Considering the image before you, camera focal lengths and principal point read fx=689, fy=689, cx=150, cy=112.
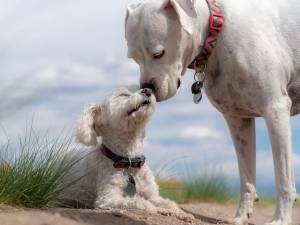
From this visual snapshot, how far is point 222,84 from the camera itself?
665cm

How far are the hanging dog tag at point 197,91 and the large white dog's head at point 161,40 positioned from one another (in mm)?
523

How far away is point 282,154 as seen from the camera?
651 centimetres

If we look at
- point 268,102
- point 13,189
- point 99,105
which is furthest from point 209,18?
point 13,189

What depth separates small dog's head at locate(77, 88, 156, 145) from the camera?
6535 millimetres

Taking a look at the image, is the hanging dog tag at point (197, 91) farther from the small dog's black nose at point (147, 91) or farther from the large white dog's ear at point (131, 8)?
the large white dog's ear at point (131, 8)

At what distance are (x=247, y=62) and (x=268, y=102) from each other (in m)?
0.42

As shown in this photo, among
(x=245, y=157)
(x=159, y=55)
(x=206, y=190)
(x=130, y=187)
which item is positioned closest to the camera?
(x=159, y=55)

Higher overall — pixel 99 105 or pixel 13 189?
pixel 99 105

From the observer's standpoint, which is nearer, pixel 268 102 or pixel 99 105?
pixel 268 102

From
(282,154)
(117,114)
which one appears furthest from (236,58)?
(117,114)

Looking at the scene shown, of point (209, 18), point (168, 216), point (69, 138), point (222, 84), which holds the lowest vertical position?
point (168, 216)

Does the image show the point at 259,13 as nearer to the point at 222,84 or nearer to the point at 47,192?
the point at 222,84

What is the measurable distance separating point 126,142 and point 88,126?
43 centimetres

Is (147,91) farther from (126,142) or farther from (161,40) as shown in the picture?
(126,142)
